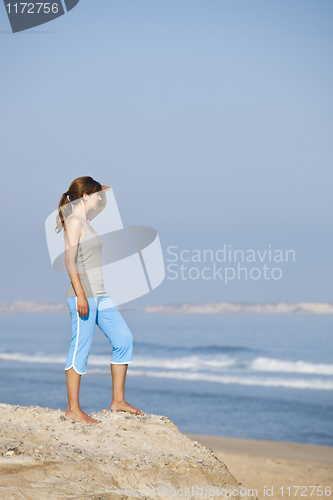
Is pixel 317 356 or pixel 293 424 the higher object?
pixel 293 424

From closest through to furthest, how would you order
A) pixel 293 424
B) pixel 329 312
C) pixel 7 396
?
pixel 293 424 → pixel 7 396 → pixel 329 312

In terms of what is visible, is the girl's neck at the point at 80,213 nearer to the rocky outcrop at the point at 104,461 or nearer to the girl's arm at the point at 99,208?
the girl's arm at the point at 99,208

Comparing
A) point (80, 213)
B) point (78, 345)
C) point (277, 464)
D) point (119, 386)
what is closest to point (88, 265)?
point (80, 213)

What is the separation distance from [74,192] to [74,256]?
55 centimetres

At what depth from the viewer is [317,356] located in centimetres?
1661

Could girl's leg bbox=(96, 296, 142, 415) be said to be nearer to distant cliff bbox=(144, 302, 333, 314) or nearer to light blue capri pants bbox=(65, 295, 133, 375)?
light blue capri pants bbox=(65, 295, 133, 375)

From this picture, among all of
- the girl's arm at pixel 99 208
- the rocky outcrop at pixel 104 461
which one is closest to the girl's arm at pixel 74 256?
the girl's arm at pixel 99 208

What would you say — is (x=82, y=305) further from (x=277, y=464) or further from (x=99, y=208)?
(x=277, y=464)

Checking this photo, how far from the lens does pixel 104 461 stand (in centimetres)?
288

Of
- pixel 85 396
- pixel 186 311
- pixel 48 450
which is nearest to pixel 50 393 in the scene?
pixel 85 396

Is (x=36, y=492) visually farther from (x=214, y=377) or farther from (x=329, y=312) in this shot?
(x=329, y=312)

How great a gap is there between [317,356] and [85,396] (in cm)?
961

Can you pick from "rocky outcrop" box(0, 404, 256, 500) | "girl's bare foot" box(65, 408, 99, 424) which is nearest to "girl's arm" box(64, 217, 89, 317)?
"girl's bare foot" box(65, 408, 99, 424)

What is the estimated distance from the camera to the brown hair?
348cm
